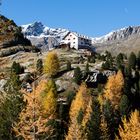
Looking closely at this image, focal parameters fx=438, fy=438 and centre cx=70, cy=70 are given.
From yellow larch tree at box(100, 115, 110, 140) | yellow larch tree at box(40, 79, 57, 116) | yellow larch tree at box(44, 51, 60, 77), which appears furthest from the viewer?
yellow larch tree at box(44, 51, 60, 77)

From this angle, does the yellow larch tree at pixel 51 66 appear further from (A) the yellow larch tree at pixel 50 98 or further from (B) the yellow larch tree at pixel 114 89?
(B) the yellow larch tree at pixel 114 89

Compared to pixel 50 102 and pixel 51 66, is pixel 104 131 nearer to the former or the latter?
pixel 50 102

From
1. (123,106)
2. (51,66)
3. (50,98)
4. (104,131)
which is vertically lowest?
(104,131)

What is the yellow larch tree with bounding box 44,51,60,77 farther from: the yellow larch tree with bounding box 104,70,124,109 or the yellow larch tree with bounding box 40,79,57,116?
the yellow larch tree with bounding box 104,70,124,109

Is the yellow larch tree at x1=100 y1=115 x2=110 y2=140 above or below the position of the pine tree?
below

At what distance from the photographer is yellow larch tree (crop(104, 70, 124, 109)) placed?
435 ft

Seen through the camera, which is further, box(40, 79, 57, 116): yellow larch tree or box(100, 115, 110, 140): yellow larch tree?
box(40, 79, 57, 116): yellow larch tree

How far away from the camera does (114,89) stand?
137 metres

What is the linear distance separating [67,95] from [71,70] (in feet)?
62.7

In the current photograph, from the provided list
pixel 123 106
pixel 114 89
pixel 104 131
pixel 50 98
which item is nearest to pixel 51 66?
Answer: pixel 50 98

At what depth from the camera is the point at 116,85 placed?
13862 cm


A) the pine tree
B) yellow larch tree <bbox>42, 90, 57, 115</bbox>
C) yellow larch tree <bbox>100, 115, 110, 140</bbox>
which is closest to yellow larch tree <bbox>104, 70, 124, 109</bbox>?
the pine tree

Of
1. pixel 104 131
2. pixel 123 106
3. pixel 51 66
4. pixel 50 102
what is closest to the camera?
pixel 104 131

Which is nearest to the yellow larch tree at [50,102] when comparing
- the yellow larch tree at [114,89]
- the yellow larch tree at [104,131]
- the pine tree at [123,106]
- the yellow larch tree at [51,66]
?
the yellow larch tree at [114,89]
